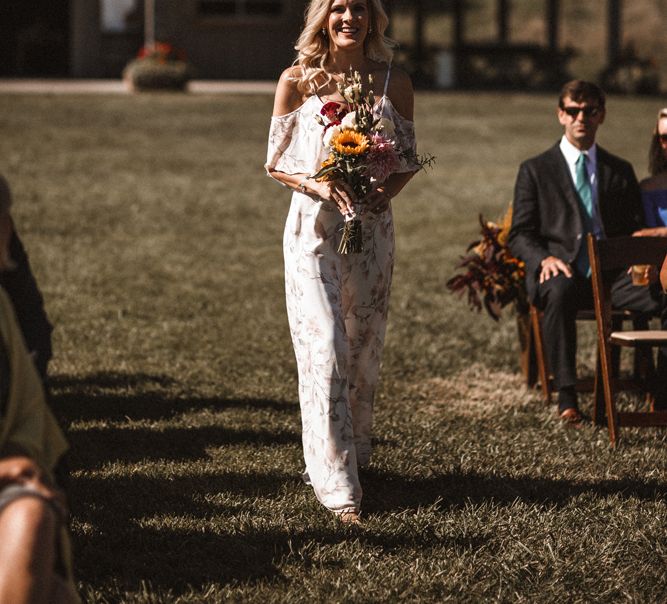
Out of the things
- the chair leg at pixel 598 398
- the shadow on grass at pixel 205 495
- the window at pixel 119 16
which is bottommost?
the shadow on grass at pixel 205 495

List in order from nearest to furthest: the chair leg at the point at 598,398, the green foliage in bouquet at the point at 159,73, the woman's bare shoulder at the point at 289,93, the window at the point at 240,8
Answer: the woman's bare shoulder at the point at 289,93, the chair leg at the point at 598,398, the green foliage in bouquet at the point at 159,73, the window at the point at 240,8

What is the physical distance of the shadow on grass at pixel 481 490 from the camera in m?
5.53

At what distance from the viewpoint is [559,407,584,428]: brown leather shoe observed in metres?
6.80

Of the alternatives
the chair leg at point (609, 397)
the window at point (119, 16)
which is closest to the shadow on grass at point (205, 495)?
the chair leg at point (609, 397)

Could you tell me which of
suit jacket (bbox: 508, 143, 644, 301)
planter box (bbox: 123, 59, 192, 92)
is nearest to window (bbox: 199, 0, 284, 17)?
planter box (bbox: 123, 59, 192, 92)

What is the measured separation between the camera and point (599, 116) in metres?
6.89

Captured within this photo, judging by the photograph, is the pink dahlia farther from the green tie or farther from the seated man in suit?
Result: the green tie

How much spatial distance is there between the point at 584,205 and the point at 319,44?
2.28 m

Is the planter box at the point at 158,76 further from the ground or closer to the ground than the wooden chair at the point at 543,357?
further from the ground

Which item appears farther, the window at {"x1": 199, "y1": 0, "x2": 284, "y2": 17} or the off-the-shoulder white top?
the window at {"x1": 199, "y1": 0, "x2": 284, "y2": 17}

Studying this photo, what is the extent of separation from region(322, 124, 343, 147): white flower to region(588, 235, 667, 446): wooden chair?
1.78 metres

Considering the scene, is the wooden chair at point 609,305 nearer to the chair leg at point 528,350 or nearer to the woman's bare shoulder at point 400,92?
the chair leg at point 528,350

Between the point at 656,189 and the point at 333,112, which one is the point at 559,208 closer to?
the point at 656,189

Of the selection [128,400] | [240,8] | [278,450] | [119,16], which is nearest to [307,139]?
[278,450]
